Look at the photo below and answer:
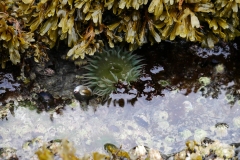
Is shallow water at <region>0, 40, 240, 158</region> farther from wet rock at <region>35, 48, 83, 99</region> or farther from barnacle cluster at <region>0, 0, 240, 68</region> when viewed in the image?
barnacle cluster at <region>0, 0, 240, 68</region>

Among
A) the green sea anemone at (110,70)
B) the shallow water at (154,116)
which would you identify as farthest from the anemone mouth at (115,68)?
the shallow water at (154,116)

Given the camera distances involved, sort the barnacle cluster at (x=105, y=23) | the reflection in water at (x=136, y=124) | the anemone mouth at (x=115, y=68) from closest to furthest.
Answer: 1. the reflection in water at (x=136, y=124)
2. the barnacle cluster at (x=105, y=23)
3. the anemone mouth at (x=115, y=68)

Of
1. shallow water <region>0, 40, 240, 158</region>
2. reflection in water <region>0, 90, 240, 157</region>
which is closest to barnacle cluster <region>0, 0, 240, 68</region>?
shallow water <region>0, 40, 240, 158</region>

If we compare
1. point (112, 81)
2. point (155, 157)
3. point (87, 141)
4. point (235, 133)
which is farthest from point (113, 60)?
point (235, 133)

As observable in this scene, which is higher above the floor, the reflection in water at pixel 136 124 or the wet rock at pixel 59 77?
the wet rock at pixel 59 77

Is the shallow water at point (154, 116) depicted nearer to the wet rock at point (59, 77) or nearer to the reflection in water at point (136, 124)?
the reflection in water at point (136, 124)

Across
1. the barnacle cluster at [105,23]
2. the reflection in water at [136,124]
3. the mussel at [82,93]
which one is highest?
the barnacle cluster at [105,23]

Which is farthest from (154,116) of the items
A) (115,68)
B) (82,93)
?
(82,93)
